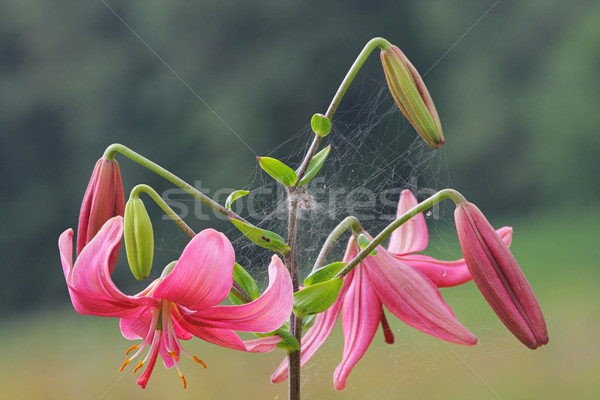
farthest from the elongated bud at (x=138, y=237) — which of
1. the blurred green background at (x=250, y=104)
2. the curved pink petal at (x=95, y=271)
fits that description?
the blurred green background at (x=250, y=104)

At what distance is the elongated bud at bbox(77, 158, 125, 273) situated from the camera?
23.8 inches

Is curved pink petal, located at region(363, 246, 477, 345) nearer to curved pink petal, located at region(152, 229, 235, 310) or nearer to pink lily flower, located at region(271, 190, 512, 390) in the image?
pink lily flower, located at region(271, 190, 512, 390)

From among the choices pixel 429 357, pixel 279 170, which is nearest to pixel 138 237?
pixel 279 170

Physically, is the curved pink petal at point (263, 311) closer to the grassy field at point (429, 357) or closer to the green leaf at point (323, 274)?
the green leaf at point (323, 274)

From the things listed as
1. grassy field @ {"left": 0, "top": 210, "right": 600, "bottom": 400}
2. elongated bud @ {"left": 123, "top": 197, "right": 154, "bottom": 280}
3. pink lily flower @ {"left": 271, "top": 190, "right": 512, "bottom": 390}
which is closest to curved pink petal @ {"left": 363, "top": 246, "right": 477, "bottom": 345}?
pink lily flower @ {"left": 271, "top": 190, "right": 512, "bottom": 390}

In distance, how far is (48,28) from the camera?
23.2 ft

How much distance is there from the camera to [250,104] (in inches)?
259

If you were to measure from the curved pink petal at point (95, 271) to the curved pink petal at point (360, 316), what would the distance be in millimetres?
200

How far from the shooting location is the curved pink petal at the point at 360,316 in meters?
0.65

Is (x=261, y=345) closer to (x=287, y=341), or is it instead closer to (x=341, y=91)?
(x=287, y=341)

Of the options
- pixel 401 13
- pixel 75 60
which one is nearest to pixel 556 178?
pixel 401 13

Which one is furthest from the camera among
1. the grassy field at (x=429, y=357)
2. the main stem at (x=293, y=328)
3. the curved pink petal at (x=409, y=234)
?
the grassy field at (x=429, y=357)

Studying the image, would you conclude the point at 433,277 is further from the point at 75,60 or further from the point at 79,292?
the point at 75,60

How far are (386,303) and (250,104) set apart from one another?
6062 millimetres
